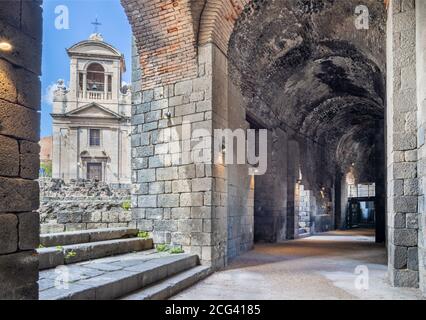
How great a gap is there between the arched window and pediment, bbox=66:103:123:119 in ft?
6.81

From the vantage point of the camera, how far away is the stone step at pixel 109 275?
3.45 meters

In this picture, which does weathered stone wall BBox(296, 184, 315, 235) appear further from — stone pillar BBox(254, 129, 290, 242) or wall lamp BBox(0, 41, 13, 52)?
A: wall lamp BBox(0, 41, 13, 52)

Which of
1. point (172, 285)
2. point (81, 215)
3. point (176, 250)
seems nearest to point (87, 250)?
point (172, 285)

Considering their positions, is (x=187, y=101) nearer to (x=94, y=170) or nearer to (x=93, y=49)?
Answer: (x=94, y=170)

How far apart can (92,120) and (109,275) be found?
22661mm

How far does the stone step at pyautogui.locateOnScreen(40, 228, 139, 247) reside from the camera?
5078mm

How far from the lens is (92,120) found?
25188 millimetres

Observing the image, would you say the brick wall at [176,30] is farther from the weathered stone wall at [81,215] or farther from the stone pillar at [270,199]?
the stone pillar at [270,199]

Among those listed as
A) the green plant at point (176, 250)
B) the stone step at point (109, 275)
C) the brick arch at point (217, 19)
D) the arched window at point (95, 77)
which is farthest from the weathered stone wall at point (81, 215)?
the arched window at point (95, 77)

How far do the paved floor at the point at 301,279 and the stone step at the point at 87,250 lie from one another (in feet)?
4.83

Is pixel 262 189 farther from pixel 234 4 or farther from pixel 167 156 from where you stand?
pixel 234 4
